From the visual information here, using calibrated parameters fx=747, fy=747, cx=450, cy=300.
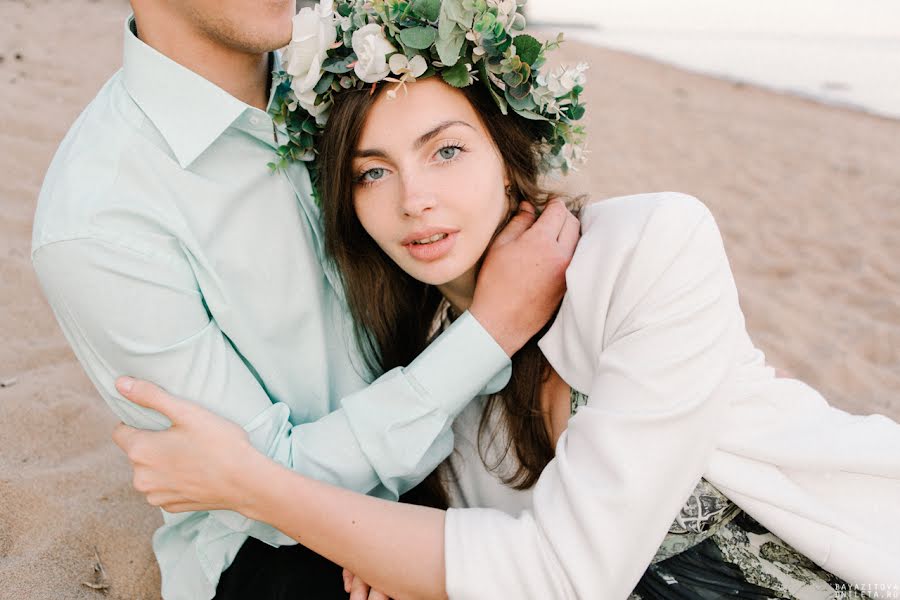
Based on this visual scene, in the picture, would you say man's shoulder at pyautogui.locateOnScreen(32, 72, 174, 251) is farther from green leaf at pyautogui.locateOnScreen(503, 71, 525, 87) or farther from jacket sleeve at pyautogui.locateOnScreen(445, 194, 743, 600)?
jacket sleeve at pyautogui.locateOnScreen(445, 194, 743, 600)

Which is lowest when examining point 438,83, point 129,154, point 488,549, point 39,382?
point 39,382

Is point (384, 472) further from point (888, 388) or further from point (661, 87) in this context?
point (661, 87)

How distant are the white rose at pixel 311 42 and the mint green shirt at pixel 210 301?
0.72 ft

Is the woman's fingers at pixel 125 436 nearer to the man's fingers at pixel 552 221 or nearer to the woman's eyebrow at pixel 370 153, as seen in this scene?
the woman's eyebrow at pixel 370 153

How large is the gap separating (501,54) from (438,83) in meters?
0.21

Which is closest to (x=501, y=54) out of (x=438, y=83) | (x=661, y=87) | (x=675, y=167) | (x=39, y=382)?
(x=438, y=83)

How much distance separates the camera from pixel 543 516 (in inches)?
71.3

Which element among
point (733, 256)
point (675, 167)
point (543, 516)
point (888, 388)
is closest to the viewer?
point (543, 516)

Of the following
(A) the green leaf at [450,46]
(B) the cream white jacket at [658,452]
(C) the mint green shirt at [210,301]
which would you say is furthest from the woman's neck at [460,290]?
(A) the green leaf at [450,46]

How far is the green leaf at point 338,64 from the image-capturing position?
2.19 m

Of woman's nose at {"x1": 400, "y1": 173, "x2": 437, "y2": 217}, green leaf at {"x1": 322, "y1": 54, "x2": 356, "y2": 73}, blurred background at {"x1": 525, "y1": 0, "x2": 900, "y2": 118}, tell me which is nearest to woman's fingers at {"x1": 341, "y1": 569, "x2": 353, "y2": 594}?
woman's nose at {"x1": 400, "y1": 173, "x2": 437, "y2": 217}

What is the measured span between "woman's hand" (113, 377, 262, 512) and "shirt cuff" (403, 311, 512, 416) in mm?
523

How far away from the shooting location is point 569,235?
2.26m

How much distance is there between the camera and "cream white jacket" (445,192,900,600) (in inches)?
69.1
